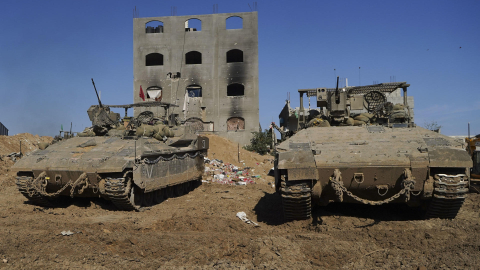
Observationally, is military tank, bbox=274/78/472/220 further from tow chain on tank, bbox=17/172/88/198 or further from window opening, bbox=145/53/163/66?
window opening, bbox=145/53/163/66

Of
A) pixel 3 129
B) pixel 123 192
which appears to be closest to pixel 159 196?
pixel 123 192

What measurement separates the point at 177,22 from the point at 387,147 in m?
27.2

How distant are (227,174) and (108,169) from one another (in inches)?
329

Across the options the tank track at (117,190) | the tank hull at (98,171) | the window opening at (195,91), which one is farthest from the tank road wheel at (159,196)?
the window opening at (195,91)

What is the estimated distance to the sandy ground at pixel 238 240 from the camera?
16.2ft

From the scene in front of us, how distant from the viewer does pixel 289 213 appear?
6.94 m

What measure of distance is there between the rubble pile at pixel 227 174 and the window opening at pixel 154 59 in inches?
676

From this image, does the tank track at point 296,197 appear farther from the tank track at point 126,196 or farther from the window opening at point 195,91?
the window opening at point 195,91

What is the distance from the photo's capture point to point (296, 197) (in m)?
6.45

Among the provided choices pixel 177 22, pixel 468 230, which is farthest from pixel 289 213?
pixel 177 22

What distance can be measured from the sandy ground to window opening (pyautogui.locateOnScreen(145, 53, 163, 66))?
84.4ft

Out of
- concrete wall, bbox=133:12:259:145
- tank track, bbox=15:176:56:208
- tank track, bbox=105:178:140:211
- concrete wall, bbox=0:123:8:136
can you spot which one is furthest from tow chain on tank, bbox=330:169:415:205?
concrete wall, bbox=0:123:8:136

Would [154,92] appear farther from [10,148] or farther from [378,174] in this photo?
[378,174]

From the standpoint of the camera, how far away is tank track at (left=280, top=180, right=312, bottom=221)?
21.1 ft
